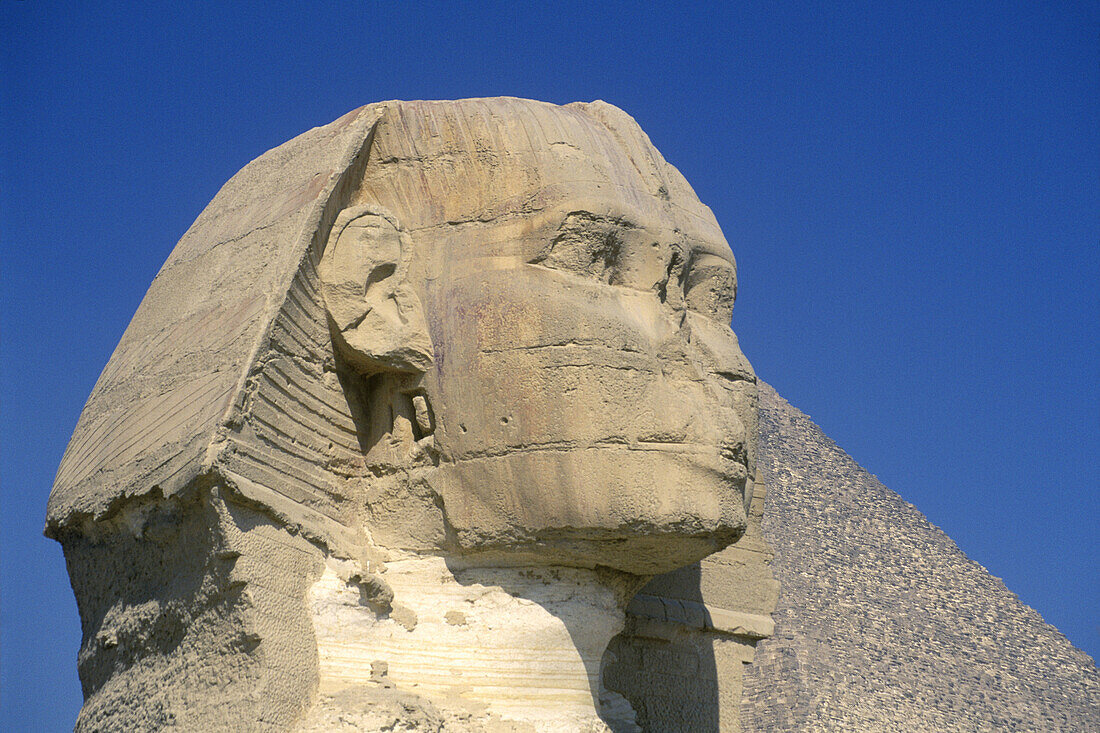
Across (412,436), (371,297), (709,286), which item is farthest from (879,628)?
(371,297)

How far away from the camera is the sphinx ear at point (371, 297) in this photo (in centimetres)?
404

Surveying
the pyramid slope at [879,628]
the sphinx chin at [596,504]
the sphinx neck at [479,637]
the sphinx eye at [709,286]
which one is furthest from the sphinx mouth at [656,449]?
the pyramid slope at [879,628]

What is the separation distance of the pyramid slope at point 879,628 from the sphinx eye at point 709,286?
51777 millimetres

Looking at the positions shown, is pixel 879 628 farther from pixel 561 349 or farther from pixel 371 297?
pixel 561 349

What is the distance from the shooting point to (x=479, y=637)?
3.93 metres

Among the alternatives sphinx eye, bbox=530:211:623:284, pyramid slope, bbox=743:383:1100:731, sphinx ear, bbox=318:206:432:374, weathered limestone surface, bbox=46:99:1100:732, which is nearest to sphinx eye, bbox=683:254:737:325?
weathered limestone surface, bbox=46:99:1100:732

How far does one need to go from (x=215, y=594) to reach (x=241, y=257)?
1002 millimetres

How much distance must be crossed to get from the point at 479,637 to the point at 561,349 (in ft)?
2.59

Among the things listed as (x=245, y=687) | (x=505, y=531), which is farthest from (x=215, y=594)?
(x=505, y=531)

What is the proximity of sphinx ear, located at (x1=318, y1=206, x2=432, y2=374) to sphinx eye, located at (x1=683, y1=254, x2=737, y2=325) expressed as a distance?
2.65 feet

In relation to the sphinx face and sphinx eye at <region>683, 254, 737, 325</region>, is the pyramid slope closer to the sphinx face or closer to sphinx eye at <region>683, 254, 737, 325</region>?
sphinx eye at <region>683, 254, 737, 325</region>

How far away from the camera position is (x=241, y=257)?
4.15m

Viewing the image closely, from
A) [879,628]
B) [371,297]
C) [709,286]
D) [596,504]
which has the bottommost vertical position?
[596,504]

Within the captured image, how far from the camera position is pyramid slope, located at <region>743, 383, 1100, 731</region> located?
60906 mm
